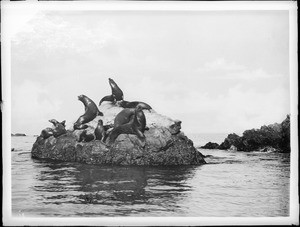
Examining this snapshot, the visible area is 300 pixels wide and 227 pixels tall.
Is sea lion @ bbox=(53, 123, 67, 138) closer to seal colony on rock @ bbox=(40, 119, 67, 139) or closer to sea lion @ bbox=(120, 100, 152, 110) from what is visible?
seal colony on rock @ bbox=(40, 119, 67, 139)

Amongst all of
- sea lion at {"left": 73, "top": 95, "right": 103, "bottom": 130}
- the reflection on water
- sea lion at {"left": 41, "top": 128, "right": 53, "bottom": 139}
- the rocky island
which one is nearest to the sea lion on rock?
sea lion at {"left": 73, "top": 95, "right": 103, "bottom": 130}

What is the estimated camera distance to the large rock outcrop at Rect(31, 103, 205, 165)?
3.63 meters

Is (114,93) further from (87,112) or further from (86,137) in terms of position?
(86,137)

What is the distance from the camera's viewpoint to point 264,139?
3635 millimetres

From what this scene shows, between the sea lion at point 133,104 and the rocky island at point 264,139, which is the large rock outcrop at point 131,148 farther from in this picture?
the rocky island at point 264,139

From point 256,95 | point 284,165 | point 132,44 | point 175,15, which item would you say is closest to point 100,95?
point 132,44

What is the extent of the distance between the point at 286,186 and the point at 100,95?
1464 millimetres

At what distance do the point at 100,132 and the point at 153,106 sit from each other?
16.8 inches

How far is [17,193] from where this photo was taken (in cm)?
355

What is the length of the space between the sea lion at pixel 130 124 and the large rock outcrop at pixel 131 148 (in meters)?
0.03

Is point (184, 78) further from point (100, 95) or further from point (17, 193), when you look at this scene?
point (17, 193)

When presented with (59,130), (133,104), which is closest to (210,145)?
(133,104)

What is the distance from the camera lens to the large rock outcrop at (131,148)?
3635 millimetres

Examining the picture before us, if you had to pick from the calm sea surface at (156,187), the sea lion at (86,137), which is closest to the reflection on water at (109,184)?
the calm sea surface at (156,187)
